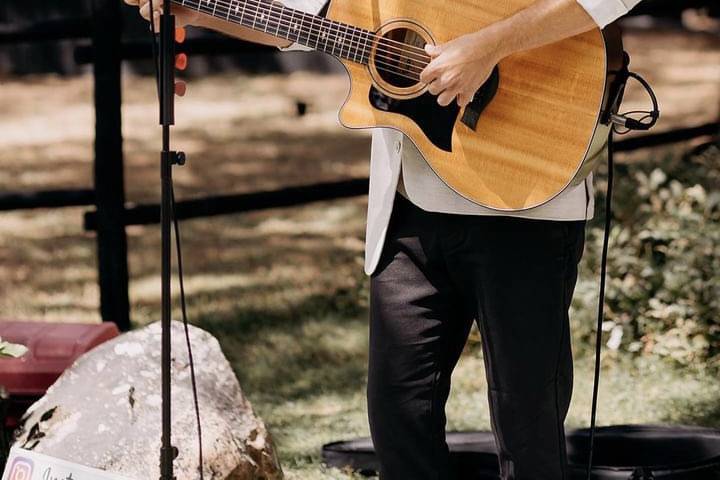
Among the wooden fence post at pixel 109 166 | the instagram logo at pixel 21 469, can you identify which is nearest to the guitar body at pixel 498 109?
the instagram logo at pixel 21 469

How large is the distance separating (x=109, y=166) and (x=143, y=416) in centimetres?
178

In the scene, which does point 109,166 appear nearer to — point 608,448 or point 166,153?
point 608,448

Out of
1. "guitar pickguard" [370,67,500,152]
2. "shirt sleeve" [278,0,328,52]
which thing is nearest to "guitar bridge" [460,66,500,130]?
"guitar pickguard" [370,67,500,152]

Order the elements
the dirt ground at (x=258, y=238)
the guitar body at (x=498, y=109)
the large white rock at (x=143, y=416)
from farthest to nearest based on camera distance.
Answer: the dirt ground at (x=258, y=238)
the large white rock at (x=143, y=416)
the guitar body at (x=498, y=109)

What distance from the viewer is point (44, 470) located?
2.65 m

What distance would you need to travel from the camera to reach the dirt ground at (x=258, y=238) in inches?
171

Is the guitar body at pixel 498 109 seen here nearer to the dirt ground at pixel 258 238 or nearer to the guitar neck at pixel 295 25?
the guitar neck at pixel 295 25

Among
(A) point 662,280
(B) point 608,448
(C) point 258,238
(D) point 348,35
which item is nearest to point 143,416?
(D) point 348,35

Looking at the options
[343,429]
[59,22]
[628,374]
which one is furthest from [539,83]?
[59,22]

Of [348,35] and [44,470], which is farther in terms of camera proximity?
[44,470]

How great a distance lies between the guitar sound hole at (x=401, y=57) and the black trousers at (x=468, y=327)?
9.8 inches

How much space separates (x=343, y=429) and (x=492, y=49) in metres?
2.00

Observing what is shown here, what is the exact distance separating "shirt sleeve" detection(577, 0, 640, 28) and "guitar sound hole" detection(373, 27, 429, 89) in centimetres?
37

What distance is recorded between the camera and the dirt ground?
436 centimetres
